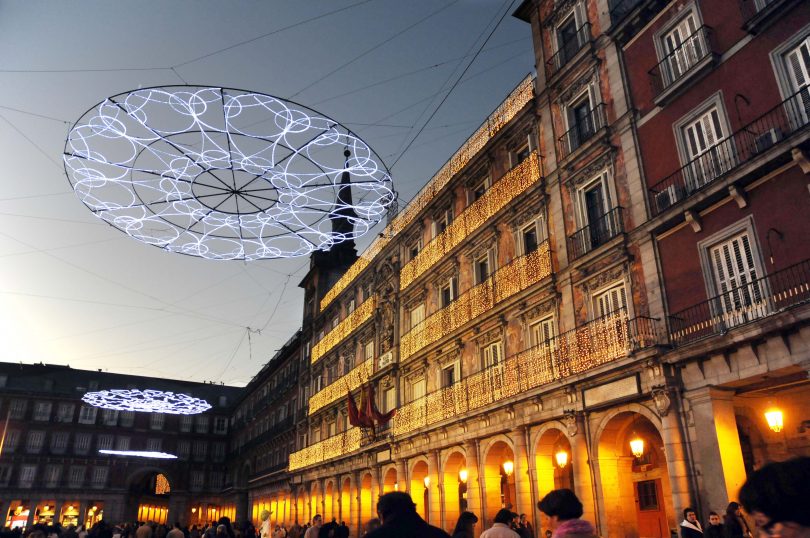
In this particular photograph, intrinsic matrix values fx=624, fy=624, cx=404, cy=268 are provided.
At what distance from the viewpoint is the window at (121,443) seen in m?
70.6

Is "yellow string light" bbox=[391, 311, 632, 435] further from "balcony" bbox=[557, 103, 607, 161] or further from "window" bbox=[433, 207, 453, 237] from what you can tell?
"window" bbox=[433, 207, 453, 237]

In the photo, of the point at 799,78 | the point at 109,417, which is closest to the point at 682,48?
the point at 799,78

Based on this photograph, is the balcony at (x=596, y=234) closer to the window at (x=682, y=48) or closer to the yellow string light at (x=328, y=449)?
the window at (x=682, y=48)

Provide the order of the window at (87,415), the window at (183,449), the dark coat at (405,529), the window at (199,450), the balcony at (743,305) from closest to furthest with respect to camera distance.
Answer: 1. the dark coat at (405,529)
2. the balcony at (743,305)
3. the window at (87,415)
4. the window at (183,449)
5. the window at (199,450)

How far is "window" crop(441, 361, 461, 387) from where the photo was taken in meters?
24.7

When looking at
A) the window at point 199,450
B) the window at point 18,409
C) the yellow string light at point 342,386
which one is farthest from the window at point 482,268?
the window at point 18,409

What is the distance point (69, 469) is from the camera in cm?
6644

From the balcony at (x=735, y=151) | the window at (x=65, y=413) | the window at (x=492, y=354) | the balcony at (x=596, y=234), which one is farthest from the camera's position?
the window at (x=65, y=413)

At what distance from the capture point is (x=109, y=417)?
71.2m

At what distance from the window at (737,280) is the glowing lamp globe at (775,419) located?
2.12 m

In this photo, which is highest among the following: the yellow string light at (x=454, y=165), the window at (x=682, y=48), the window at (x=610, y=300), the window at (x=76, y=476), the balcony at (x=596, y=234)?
the yellow string light at (x=454, y=165)

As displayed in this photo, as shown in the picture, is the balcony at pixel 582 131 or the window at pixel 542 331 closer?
the balcony at pixel 582 131

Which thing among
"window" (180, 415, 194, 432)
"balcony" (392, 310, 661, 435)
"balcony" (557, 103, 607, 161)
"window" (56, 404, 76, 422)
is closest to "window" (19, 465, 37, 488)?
"window" (56, 404, 76, 422)

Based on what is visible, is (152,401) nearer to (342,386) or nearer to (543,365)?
(342,386)
